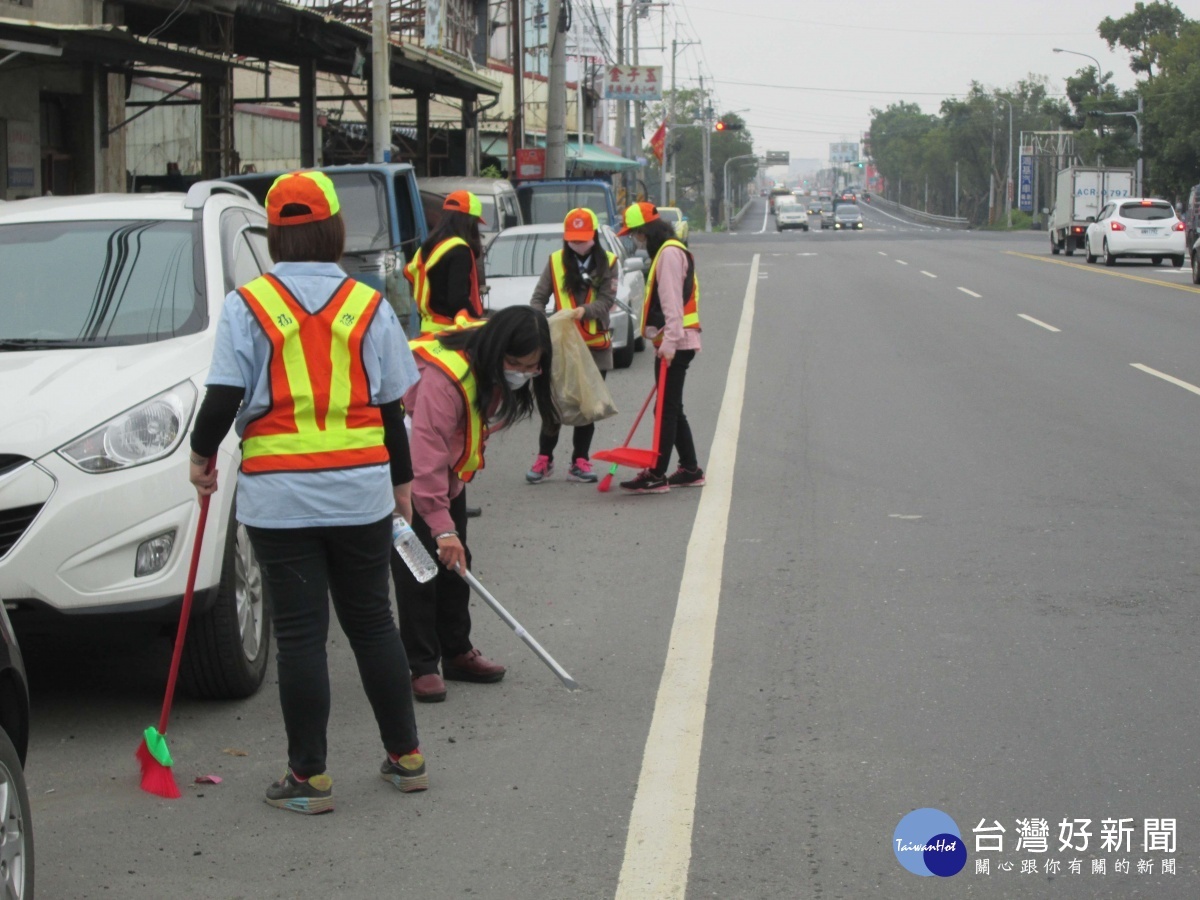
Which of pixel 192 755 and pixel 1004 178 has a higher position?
pixel 1004 178

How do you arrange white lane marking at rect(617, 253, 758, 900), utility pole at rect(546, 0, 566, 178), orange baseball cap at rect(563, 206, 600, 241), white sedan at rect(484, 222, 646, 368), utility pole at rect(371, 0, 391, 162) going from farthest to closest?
utility pole at rect(546, 0, 566, 178) < utility pole at rect(371, 0, 391, 162) < white sedan at rect(484, 222, 646, 368) < orange baseball cap at rect(563, 206, 600, 241) < white lane marking at rect(617, 253, 758, 900)

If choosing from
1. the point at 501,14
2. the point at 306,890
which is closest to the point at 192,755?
the point at 306,890

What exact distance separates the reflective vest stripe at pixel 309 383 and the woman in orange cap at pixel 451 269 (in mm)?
3794

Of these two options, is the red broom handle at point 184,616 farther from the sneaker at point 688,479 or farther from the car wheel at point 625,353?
the car wheel at point 625,353

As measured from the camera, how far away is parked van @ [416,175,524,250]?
20.1 metres

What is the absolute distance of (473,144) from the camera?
34.7 metres

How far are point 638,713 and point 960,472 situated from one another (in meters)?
4.80

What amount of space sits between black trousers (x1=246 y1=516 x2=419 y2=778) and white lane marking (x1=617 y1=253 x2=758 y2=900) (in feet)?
2.53

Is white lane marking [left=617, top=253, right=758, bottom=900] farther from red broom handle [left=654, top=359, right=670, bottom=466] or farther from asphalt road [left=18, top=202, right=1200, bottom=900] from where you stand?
red broom handle [left=654, top=359, right=670, bottom=466]

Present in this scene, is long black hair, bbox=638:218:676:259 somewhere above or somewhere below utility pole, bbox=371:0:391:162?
below

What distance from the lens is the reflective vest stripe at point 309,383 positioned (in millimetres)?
4016

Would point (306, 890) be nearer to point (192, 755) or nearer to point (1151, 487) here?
point (192, 755)

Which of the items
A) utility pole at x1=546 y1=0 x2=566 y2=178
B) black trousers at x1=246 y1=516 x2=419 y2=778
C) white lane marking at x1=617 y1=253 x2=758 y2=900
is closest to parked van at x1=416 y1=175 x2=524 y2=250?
utility pole at x1=546 y1=0 x2=566 y2=178

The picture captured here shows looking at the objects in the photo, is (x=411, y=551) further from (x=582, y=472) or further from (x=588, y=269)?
(x=588, y=269)
